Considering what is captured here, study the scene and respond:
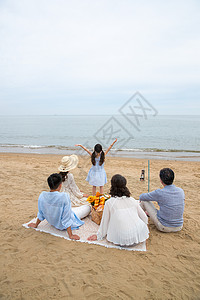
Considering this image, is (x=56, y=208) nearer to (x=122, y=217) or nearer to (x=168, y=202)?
(x=122, y=217)

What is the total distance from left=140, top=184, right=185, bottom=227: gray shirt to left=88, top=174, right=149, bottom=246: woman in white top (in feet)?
1.62

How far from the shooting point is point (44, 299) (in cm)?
214

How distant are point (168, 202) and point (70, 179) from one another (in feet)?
6.78

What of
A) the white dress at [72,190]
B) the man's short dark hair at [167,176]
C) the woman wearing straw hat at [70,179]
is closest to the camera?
the man's short dark hair at [167,176]

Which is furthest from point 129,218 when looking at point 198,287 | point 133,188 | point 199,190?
point 199,190

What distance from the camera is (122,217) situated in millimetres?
2922

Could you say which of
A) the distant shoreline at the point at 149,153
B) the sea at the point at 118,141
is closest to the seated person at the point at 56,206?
the sea at the point at 118,141

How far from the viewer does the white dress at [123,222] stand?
115 inches

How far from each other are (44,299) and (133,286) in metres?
0.96

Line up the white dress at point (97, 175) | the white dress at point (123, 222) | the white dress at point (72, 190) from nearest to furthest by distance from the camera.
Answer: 1. the white dress at point (123, 222)
2. the white dress at point (72, 190)
3. the white dress at point (97, 175)

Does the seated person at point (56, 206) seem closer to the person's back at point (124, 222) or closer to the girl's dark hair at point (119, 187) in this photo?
the person's back at point (124, 222)

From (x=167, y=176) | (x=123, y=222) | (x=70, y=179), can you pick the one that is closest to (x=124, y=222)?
(x=123, y=222)

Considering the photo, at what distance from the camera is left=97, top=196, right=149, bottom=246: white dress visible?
293 centimetres

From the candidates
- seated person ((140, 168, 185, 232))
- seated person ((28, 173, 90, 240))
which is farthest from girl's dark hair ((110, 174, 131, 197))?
seated person ((28, 173, 90, 240))
